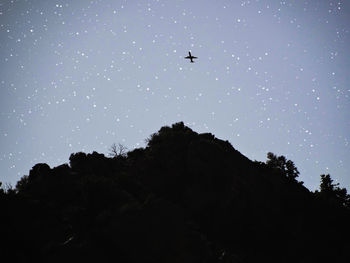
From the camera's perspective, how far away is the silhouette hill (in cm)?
2227

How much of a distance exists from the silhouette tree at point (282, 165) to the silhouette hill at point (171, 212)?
10888 millimetres

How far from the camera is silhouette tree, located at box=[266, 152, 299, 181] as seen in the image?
167 ft

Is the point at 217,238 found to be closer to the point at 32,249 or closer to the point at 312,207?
the point at 312,207

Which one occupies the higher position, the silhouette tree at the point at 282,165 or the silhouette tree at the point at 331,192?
the silhouette tree at the point at 282,165

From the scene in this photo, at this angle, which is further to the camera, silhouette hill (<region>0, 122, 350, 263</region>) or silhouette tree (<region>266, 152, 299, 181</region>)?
silhouette tree (<region>266, 152, 299, 181</region>)

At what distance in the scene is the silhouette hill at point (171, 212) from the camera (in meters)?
22.3

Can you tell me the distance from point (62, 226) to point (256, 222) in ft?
73.5

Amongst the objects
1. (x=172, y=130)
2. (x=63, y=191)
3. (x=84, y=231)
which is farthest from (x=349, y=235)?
(x=63, y=191)

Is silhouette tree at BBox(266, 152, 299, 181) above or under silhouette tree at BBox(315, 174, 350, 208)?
above

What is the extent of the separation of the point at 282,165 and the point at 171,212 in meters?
34.8

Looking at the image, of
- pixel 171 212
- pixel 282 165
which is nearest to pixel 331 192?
pixel 282 165

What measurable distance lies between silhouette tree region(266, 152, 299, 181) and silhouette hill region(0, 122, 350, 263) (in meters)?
10.9

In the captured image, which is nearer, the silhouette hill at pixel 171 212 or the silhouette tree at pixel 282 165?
the silhouette hill at pixel 171 212

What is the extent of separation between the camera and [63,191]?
1184 inches
